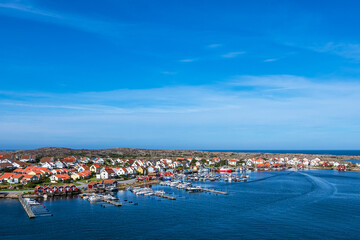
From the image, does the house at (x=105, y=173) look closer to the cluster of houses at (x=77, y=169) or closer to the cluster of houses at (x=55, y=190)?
the cluster of houses at (x=77, y=169)

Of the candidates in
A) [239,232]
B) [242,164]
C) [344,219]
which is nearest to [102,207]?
[239,232]

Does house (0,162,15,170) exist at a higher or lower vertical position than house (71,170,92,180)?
higher

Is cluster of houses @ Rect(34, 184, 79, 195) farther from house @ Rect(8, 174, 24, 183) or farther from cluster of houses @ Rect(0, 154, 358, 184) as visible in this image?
house @ Rect(8, 174, 24, 183)

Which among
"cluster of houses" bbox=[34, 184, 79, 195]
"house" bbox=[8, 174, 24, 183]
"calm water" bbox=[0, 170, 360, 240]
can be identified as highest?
"house" bbox=[8, 174, 24, 183]

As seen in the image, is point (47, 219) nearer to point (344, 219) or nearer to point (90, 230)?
point (90, 230)

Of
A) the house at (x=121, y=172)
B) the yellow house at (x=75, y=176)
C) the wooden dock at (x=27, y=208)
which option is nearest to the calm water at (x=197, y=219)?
the wooden dock at (x=27, y=208)

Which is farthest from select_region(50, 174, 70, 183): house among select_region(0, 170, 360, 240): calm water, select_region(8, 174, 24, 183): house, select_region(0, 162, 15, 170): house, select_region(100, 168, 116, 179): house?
select_region(0, 162, 15, 170): house

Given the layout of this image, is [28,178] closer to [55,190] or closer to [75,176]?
[75,176]

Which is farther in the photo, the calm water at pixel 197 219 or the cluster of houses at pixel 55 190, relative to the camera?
the cluster of houses at pixel 55 190

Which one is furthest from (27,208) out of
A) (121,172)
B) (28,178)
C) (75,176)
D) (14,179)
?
(121,172)
